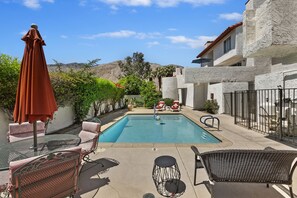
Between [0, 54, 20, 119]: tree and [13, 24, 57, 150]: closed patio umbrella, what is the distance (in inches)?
178

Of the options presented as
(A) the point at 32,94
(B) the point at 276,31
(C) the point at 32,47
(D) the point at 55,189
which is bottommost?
(D) the point at 55,189

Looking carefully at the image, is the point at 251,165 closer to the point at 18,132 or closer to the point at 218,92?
the point at 18,132

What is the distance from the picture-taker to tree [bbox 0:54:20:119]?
26.6 ft

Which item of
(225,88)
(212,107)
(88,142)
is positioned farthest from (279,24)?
(212,107)

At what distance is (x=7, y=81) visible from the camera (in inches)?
324

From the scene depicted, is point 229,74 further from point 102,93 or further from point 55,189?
point 55,189

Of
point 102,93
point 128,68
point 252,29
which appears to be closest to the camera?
point 252,29

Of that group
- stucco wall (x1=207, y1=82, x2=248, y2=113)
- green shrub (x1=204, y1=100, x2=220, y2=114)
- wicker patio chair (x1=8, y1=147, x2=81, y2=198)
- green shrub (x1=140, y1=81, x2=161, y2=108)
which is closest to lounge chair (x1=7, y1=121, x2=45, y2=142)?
wicker patio chair (x1=8, y1=147, x2=81, y2=198)

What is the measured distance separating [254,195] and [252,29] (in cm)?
929

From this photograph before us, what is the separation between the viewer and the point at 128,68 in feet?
228

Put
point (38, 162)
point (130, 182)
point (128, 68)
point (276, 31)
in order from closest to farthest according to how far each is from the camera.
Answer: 1. point (38, 162)
2. point (130, 182)
3. point (276, 31)
4. point (128, 68)

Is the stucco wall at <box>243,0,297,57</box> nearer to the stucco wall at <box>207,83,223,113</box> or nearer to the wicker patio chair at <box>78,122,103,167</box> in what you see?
the wicker patio chair at <box>78,122,103,167</box>

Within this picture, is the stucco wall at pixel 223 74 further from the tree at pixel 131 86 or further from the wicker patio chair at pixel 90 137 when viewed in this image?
the tree at pixel 131 86

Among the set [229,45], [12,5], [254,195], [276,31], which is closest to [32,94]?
[254,195]
